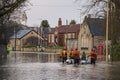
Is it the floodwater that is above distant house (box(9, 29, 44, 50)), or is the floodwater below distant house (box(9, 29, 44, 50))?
below

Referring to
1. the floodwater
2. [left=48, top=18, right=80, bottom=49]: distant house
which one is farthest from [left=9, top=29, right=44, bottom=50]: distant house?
the floodwater

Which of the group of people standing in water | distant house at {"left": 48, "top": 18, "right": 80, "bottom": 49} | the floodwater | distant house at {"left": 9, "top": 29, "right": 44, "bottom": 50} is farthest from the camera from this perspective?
distant house at {"left": 9, "top": 29, "right": 44, "bottom": 50}

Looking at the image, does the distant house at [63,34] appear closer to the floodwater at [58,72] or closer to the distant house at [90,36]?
the distant house at [90,36]

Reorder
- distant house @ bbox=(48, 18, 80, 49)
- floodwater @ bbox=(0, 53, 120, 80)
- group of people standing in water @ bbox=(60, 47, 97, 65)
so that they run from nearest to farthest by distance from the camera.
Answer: floodwater @ bbox=(0, 53, 120, 80) < group of people standing in water @ bbox=(60, 47, 97, 65) < distant house @ bbox=(48, 18, 80, 49)

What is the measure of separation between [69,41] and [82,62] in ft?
245

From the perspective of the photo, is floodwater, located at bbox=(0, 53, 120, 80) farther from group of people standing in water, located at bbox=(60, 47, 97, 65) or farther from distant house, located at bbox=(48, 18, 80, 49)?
distant house, located at bbox=(48, 18, 80, 49)


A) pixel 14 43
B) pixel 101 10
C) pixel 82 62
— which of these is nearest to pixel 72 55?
pixel 82 62

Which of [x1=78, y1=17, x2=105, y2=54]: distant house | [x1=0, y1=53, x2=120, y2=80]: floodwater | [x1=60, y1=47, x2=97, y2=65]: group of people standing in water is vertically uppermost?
[x1=78, y1=17, x2=105, y2=54]: distant house

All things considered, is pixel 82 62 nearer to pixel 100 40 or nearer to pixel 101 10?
pixel 101 10

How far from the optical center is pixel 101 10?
52.2m

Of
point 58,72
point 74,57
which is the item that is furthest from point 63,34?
point 58,72

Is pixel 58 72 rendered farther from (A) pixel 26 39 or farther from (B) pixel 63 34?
(A) pixel 26 39

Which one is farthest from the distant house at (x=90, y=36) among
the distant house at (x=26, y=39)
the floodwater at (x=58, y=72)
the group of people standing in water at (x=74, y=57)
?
the floodwater at (x=58, y=72)

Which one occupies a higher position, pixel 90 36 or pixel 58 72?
pixel 90 36
